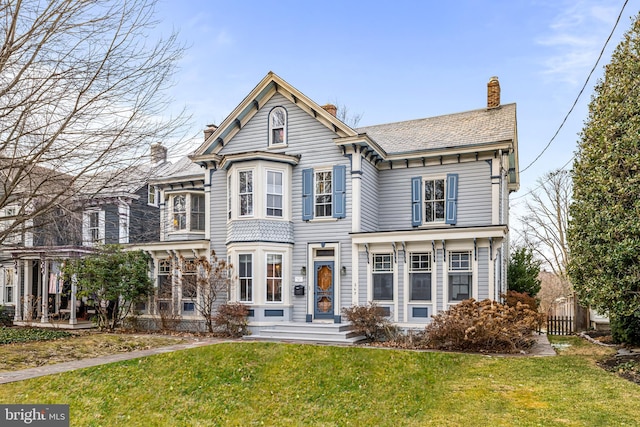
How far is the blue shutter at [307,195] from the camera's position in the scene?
57.1 feet

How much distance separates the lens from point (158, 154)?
7.73m

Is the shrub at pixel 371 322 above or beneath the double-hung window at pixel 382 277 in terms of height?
beneath

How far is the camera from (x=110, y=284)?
18609 mm

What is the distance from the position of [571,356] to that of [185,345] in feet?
33.9

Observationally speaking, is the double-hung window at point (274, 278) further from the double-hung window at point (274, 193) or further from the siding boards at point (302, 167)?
the double-hung window at point (274, 193)

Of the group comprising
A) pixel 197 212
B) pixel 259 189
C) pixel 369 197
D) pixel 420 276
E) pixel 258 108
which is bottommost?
pixel 420 276

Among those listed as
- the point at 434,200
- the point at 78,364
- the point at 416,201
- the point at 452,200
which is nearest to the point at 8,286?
the point at 78,364

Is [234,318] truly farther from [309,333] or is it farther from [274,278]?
[309,333]

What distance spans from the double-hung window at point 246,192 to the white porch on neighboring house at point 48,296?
6.65 metres

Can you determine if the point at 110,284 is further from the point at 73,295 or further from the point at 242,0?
the point at 242,0

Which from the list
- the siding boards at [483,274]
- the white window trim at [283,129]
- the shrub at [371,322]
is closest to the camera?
the siding boards at [483,274]

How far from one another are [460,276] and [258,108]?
9.34 m

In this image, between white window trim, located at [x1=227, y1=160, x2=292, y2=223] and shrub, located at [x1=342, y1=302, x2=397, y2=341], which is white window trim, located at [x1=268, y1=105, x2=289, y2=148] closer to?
white window trim, located at [x1=227, y1=160, x2=292, y2=223]

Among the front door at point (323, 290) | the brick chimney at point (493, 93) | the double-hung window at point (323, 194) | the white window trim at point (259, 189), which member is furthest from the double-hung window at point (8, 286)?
the brick chimney at point (493, 93)
